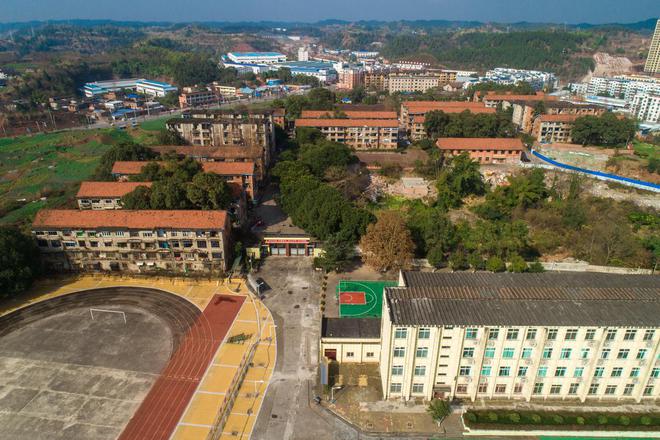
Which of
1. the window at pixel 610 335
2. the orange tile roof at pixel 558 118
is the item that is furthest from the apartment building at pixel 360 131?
the window at pixel 610 335

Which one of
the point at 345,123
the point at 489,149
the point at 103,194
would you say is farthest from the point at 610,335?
the point at 345,123

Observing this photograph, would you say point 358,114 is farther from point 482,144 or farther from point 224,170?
point 224,170

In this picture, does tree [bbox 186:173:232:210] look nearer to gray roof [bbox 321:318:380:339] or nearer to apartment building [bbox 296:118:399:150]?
gray roof [bbox 321:318:380:339]

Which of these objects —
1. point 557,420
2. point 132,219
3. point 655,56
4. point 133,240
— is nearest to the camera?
point 557,420

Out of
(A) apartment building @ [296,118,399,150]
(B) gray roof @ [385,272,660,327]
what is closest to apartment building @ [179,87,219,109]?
(A) apartment building @ [296,118,399,150]

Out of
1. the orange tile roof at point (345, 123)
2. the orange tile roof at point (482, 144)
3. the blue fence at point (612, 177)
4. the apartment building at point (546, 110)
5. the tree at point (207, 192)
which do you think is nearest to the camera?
the tree at point (207, 192)

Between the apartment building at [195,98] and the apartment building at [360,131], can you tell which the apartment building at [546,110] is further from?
the apartment building at [195,98]
